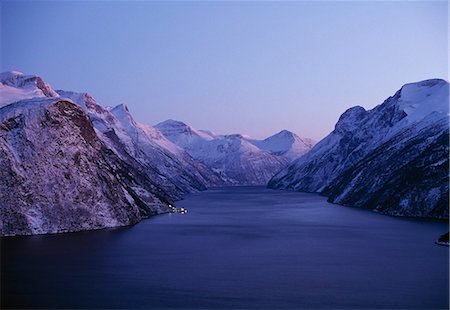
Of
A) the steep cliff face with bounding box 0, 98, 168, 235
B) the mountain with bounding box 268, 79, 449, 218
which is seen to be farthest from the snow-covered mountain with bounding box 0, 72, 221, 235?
the mountain with bounding box 268, 79, 449, 218

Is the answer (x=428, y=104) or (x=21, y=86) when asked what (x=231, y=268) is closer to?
(x=21, y=86)

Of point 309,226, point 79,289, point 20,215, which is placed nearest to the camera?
point 79,289

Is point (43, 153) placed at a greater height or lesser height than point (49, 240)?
greater

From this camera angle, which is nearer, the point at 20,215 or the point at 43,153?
the point at 20,215

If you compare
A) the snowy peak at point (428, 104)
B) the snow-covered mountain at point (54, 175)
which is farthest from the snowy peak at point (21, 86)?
the snowy peak at point (428, 104)

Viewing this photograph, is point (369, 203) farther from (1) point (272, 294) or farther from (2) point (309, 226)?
(1) point (272, 294)

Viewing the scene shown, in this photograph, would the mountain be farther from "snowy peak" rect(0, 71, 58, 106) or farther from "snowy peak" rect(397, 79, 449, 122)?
"snowy peak" rect(0, 71, 58, 106)

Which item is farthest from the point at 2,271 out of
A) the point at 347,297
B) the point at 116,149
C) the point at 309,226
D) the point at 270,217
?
the point at 116,149
